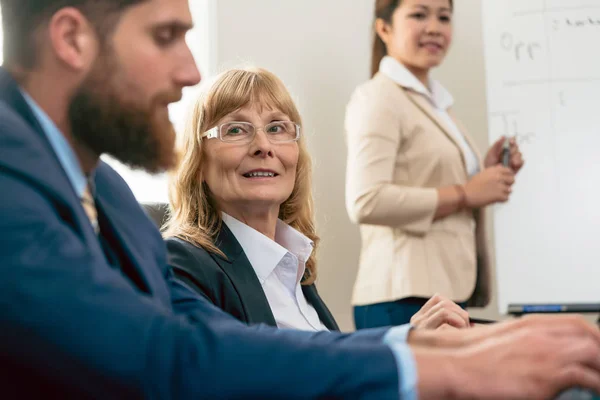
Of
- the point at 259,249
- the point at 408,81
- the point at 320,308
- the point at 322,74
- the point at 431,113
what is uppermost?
the point at 322,74

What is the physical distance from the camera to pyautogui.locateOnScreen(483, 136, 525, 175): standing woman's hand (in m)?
3.04

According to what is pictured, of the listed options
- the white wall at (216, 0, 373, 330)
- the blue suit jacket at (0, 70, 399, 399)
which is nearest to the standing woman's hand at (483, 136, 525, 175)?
the white wall at (216, 0, 373, 330)

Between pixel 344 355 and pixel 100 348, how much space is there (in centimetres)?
20

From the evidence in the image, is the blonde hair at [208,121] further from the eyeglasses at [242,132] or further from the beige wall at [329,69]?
the beige wall at [329,69]

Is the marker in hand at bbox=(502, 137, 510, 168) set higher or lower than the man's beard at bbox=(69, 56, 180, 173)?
higher

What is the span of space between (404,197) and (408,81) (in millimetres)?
448

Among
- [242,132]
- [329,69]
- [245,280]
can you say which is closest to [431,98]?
[329,69]

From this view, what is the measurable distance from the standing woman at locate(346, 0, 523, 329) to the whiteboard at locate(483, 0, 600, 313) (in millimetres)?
148

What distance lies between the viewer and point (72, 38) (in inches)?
35.5

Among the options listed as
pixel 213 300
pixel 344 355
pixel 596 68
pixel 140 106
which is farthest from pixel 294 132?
pixel 596 68

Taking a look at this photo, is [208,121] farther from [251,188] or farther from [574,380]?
[574,380]

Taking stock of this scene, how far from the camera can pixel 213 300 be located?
58.6 inches

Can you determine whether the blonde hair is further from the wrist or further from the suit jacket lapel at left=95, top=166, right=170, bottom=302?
the wrist

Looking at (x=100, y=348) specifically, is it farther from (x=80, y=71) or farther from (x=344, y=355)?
(x=80, y=71)
